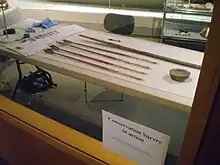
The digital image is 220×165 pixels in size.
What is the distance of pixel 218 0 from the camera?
0.38 metres

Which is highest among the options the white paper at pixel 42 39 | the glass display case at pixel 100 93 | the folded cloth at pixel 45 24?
the folded cloth at pixel 45 24

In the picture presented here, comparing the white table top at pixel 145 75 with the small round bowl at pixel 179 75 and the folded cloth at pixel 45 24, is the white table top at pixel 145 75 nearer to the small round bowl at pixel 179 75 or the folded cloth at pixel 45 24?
the small round bowl at pixel 179 75

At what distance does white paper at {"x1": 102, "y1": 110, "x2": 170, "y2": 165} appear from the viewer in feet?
2.55

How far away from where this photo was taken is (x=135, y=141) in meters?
0.83

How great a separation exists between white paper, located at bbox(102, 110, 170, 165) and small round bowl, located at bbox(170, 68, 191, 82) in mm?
523

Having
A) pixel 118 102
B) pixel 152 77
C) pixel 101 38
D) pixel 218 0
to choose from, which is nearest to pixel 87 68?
pixel 152 77

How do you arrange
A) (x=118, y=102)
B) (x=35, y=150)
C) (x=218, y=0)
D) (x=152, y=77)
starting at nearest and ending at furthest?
(x=218, y=0)
(x=35, y=150)
(x=152, y=77)
(x=118, y=102)

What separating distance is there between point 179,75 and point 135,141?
1.87 ft

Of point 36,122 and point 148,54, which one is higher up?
point 148,54

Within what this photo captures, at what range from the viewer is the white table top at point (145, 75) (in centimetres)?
118

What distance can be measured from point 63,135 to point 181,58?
85cm

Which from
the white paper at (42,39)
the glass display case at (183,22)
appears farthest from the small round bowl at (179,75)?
the glass display case at (183,22)

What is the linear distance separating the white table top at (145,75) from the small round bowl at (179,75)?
0.02 m

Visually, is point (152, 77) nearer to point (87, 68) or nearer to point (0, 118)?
point (87, 68)
